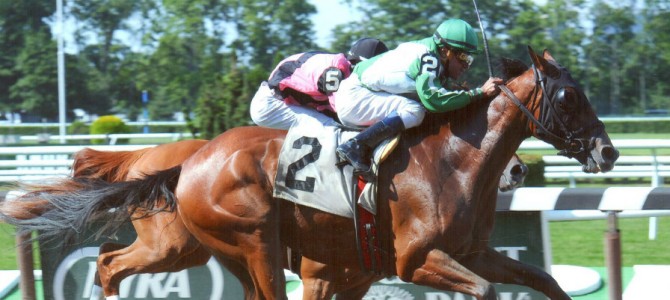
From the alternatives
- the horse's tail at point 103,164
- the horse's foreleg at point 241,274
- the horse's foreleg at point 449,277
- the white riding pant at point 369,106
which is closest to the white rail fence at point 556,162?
the horse's tail at point 103,164

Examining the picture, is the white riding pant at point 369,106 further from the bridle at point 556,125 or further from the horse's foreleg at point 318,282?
the horse's foreleg at point 318,282

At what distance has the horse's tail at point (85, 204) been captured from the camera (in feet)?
14.8

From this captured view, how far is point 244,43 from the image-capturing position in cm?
4091

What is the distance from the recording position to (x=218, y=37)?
140 feet

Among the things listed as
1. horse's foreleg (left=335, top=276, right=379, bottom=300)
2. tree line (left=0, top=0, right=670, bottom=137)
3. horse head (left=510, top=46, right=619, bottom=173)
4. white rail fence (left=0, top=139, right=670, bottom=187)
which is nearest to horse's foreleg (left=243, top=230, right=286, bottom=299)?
horse's foreleg (left=335, top=276, right=379, bottom=300)

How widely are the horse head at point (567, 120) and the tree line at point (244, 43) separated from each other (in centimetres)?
2625

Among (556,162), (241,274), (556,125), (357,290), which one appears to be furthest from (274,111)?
(556,162)

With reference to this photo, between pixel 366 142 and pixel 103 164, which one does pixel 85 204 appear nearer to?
pixel 103 164

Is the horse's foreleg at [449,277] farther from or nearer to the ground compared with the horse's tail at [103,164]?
nearer to the ground

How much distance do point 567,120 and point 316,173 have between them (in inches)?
41.6

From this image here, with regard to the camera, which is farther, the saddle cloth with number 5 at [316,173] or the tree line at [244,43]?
the tree line at [244,43]

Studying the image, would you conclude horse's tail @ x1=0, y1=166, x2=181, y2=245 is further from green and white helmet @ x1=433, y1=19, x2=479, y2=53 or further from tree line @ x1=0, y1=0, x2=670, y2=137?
tree line @ x1=0, y1=0, x2=670, y2=137

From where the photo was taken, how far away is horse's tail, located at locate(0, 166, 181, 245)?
4.52m

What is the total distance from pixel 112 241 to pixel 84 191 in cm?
41
